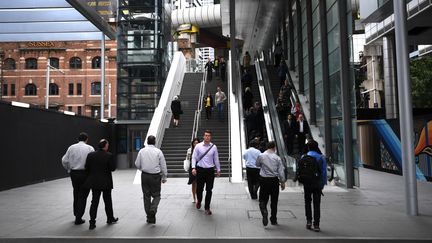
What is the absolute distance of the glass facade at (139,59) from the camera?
27156 mm

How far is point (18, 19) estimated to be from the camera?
2345cm

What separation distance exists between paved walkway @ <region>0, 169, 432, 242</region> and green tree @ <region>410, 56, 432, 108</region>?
17776mm

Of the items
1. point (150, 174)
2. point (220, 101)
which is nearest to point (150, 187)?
point (150, 174)

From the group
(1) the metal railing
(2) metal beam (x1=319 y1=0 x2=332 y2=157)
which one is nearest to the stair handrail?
(1) the metal railing

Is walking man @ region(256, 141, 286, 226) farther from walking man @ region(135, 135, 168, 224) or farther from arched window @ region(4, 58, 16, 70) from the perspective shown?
arched window @ region(4, 58, 16, 70)

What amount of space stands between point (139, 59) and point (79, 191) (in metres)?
20.3

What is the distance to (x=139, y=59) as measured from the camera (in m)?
27.5

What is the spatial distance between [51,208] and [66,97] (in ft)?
183

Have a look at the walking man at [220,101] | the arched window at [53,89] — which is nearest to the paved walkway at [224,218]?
the walking man at [220,101]

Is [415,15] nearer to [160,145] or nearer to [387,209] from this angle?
[387,209]

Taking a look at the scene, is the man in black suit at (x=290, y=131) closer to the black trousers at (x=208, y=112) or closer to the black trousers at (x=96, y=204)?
the black trousers at (x=208, y=112)

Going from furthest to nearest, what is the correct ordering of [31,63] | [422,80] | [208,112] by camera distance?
[31,63], [422,80], [208,112]

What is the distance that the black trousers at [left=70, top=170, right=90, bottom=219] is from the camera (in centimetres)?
796

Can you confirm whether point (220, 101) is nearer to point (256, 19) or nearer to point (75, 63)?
point (256, 19)
